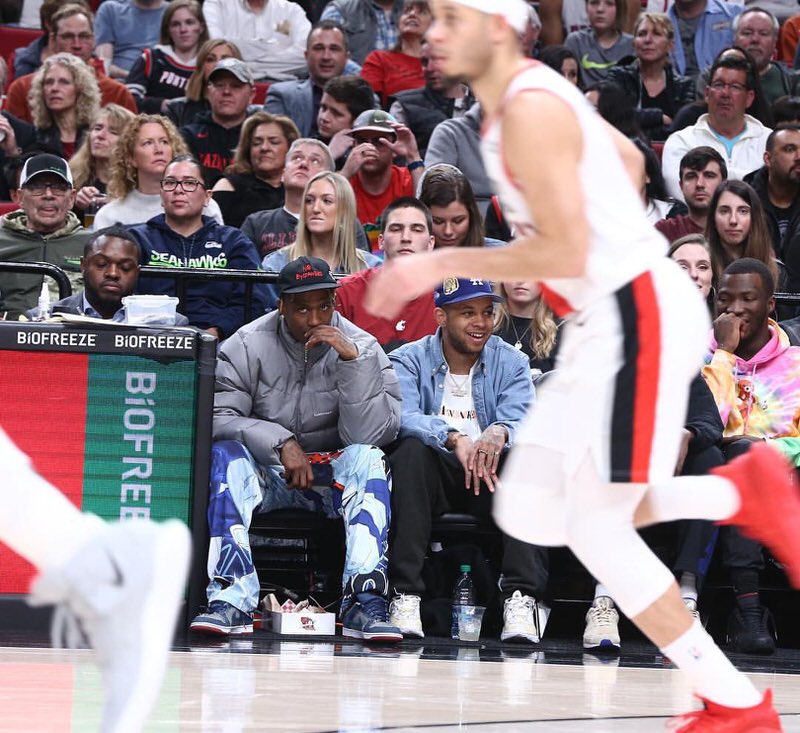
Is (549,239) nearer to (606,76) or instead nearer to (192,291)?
(192,291)

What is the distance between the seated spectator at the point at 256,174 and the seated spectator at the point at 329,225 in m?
1.25

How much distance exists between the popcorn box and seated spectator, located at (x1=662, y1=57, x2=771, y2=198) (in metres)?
4.47

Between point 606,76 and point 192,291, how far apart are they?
14.5ft

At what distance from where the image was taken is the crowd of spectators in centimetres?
607

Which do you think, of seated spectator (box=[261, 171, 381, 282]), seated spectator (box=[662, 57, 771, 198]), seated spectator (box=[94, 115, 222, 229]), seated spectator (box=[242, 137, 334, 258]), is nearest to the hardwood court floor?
seated spectator (box=[261, 171, 381, 282])

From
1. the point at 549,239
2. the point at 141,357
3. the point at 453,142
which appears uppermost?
the point at 453,142

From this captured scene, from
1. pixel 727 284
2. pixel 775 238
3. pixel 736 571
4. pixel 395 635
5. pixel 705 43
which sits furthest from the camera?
pixel 705 43

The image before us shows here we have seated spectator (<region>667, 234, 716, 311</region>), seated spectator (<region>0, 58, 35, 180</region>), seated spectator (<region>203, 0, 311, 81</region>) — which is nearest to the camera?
seated spectator (<region>667, 234, 716, 311</region>)

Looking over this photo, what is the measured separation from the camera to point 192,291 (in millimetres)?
7199

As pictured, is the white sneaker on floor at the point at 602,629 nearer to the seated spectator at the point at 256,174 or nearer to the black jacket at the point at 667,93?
the seated spectator at the point at 256,174

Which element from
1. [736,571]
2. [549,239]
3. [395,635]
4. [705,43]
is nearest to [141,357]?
[395,635]

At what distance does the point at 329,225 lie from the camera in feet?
24.1

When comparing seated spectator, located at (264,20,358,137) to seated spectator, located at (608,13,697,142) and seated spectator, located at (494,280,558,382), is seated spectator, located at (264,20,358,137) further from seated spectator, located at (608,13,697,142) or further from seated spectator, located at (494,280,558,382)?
seated spectator, located at (494,280,558,382)

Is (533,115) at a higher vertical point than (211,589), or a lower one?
higher
